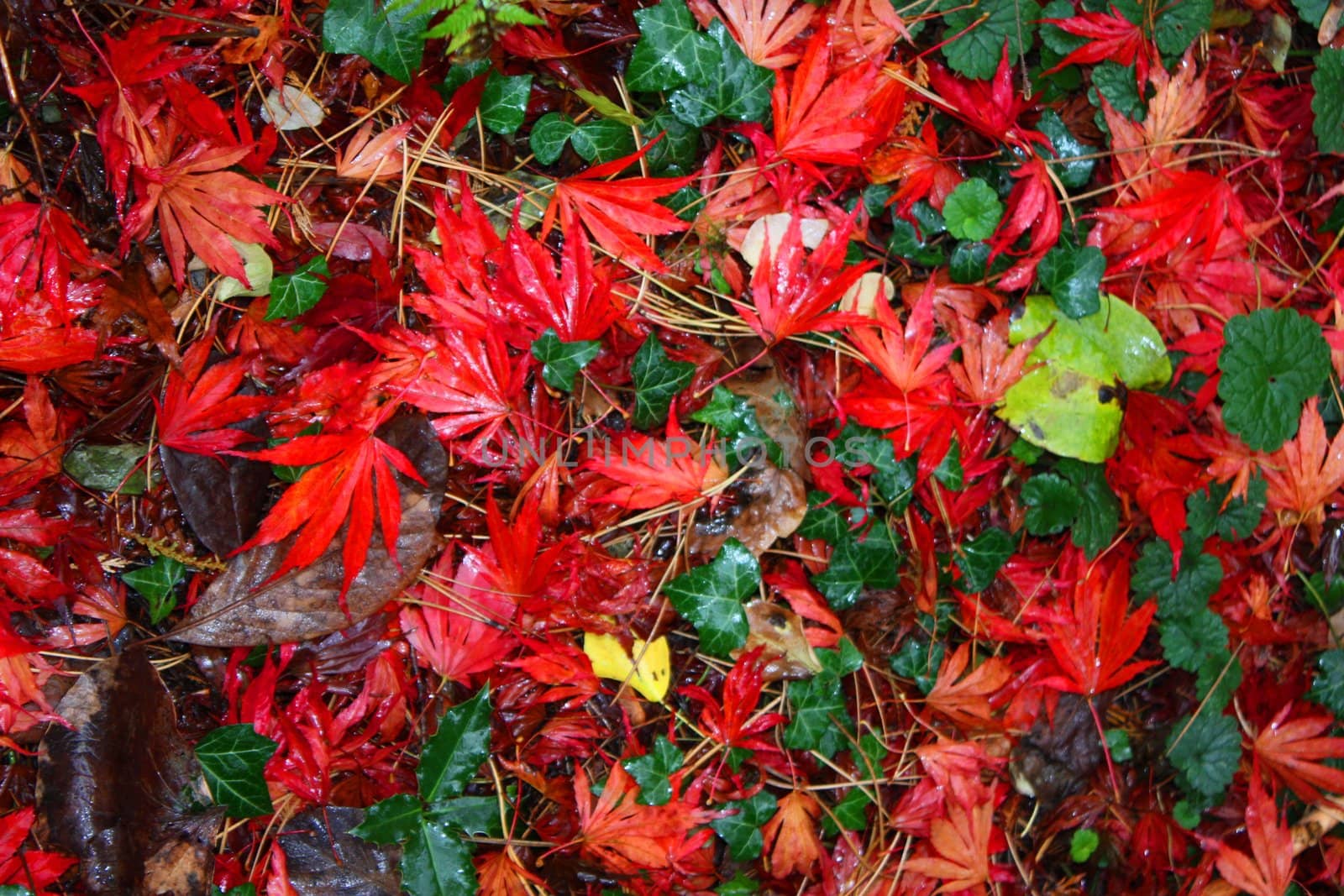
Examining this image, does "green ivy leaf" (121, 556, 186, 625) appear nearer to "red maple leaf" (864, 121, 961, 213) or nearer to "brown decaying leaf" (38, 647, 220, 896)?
"brown decaying leaf" (38, 647, 220, 896)

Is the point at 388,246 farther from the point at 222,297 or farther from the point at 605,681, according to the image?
the point at 605,681

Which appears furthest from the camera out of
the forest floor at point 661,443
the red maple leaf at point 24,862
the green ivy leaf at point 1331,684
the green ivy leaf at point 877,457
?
the green ivy leaf at point 1331,684

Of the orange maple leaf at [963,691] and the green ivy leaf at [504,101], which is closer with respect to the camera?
the green ivy leaf at [504,101]

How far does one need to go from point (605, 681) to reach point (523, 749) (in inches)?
8.1

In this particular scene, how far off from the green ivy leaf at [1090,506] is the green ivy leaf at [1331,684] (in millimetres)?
669

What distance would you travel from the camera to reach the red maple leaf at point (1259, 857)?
6.22 ft

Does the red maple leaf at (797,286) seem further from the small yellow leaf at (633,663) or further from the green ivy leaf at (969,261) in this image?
the small yellow leaf at (633,663)

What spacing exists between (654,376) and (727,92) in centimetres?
58

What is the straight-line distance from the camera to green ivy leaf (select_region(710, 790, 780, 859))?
1.67 meters

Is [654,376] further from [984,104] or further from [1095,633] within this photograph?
[1095,633]

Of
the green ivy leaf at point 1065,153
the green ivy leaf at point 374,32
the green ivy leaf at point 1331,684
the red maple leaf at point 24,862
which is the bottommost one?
the green ivy leaf at point 1331,684

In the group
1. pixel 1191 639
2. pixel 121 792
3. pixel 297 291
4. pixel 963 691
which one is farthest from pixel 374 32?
pixel 1191 639

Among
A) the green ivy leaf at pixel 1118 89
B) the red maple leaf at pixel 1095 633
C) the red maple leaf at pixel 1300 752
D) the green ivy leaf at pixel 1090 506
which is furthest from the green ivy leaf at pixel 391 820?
the green ivy leaf at pixel 1118 89

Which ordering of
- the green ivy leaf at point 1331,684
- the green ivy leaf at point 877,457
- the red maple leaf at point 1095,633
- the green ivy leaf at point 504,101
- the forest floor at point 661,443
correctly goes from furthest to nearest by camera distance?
the green ivy leaf at point 1331,684, the red maple leaf at point 1095,633, the green ivy leaf at point 877,457, the green ivy leaf at point 504,101, the forest floor at point 661,443
